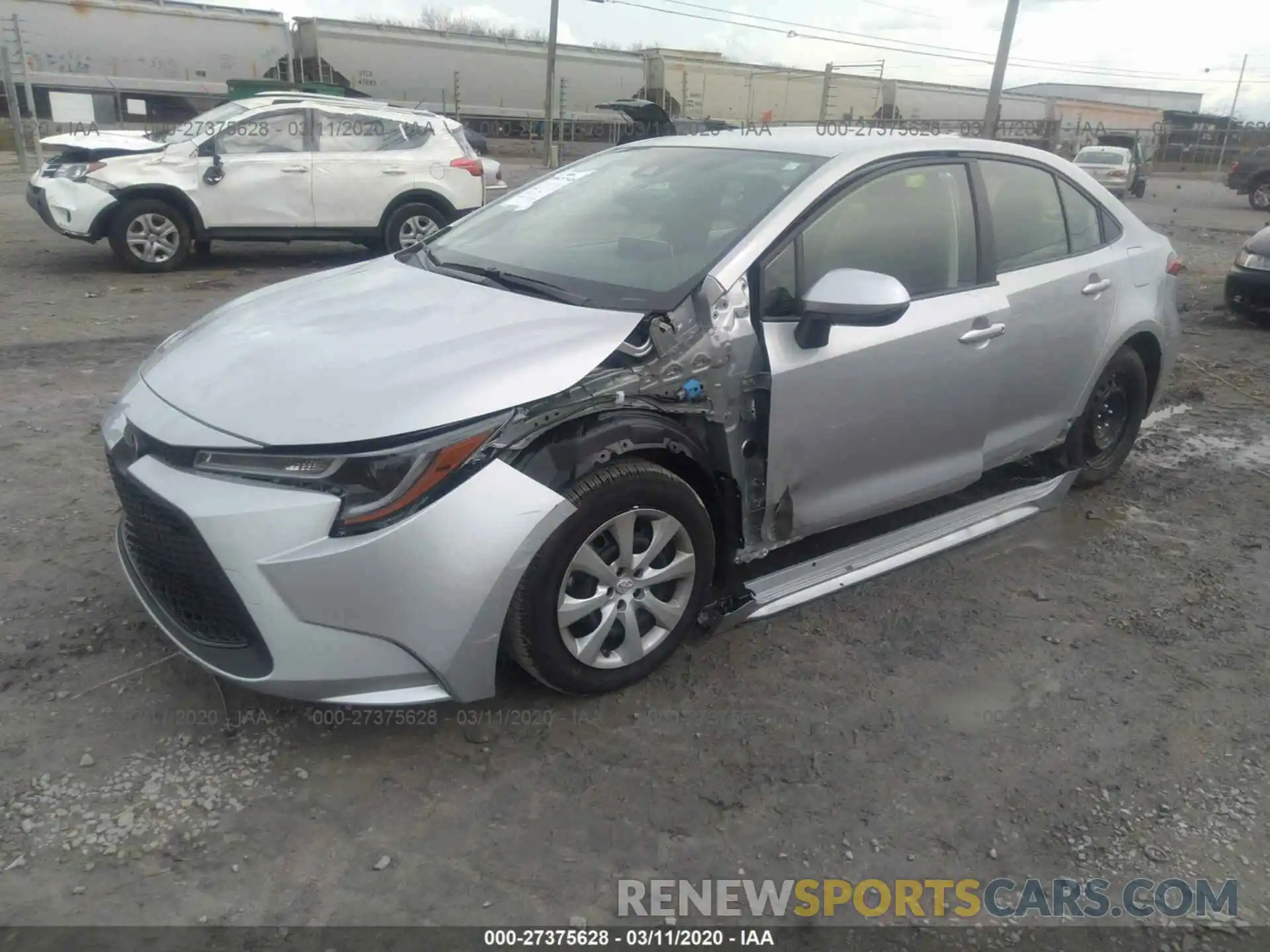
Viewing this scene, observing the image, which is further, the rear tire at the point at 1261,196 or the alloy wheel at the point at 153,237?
the rear tire at the point at 1261,196

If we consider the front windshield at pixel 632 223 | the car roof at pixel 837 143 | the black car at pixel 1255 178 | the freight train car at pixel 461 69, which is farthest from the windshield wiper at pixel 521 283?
the black car at pixel 1255 178

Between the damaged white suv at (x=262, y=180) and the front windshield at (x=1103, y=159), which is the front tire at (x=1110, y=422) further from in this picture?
the front windshield at (x=1103, y=159)

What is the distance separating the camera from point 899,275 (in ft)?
11.5

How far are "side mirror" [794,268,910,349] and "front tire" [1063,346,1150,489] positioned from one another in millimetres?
1897

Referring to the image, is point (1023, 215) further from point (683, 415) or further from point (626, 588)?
point (626, 588)

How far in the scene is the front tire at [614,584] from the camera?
2697mm

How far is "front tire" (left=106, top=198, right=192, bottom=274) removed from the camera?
30.3 ft

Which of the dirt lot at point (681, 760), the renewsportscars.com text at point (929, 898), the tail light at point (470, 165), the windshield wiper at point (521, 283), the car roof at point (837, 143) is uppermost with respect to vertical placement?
the car roof at point (837, 143)

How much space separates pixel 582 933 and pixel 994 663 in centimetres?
182

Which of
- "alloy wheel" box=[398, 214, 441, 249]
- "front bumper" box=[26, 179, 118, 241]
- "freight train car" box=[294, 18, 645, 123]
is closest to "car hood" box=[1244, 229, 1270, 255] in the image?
"alloy wheel" box=[398, 214, 441, 249]

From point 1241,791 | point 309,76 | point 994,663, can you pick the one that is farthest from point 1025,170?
point 309,76

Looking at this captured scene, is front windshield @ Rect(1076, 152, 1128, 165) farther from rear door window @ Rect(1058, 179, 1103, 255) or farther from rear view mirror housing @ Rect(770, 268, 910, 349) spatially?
rear view mirror housing @ Rect(770, 268, 910, 349)

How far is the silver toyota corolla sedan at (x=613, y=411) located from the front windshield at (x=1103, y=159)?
24.1 metres

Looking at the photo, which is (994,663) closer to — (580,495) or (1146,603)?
(1146,603)
